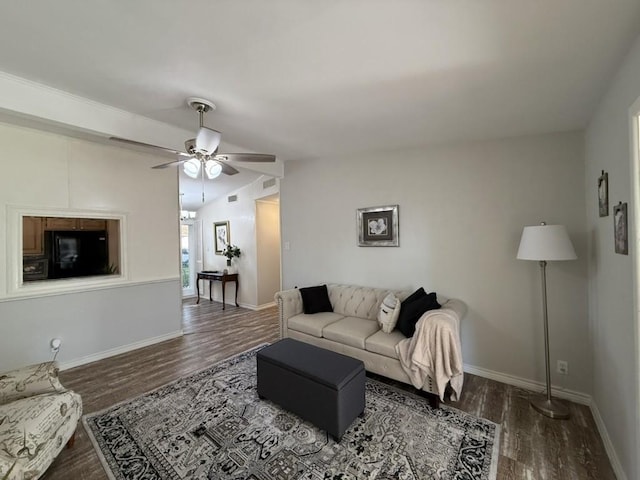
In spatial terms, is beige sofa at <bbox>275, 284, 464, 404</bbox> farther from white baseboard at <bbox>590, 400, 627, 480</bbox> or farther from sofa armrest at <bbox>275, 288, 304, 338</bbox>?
white baseboard at <bbox>590, 400, 627, 480</bbox>

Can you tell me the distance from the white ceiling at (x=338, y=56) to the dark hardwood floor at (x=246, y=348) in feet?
7.97

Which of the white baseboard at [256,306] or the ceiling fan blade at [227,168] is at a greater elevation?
the ceiling fan blade at [227,168]

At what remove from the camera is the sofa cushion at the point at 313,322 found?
10.0ft

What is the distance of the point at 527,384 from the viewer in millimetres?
2549

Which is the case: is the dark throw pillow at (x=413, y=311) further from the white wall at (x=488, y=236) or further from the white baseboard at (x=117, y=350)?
the white baseboard at (x=117, y=350)

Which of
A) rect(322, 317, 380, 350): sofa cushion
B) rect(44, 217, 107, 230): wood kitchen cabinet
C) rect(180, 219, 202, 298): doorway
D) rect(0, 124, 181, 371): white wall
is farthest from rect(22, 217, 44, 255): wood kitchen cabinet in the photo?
rect(180, 219, 202, 298): doorway

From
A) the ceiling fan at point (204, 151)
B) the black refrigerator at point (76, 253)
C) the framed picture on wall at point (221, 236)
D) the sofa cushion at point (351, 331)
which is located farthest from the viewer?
the framed picture on wall at point (221, 236)

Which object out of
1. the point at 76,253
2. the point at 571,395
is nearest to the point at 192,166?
the point at 76,253

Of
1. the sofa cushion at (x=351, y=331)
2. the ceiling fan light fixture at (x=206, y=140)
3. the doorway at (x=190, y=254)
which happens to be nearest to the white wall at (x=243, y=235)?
the doorway at (x=190, y=254)

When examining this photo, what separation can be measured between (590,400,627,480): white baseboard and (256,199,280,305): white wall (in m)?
4.84

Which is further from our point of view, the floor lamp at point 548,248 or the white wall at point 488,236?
the white wall at point 488,236

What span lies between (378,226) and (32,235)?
4033 mm

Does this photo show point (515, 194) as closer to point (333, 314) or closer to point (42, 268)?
point (333, 314)

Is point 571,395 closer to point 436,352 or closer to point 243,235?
point 436,352
